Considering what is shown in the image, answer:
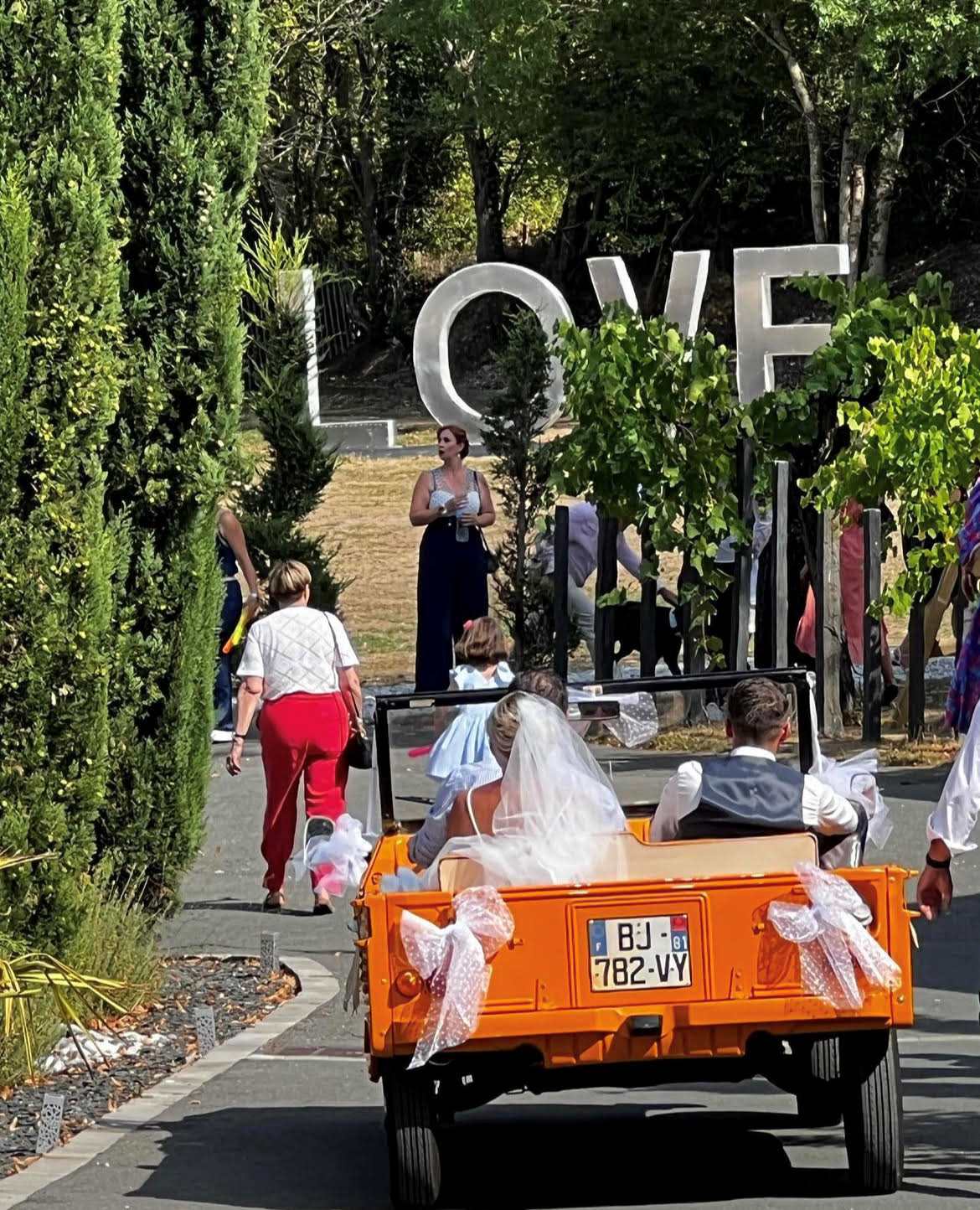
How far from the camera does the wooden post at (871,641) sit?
50.5ft

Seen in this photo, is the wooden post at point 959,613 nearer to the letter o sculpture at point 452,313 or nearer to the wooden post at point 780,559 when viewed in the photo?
the wooden post at point 780,559

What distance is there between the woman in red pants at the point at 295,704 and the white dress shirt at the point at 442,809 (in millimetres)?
4133

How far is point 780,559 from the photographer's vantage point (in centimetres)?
1561

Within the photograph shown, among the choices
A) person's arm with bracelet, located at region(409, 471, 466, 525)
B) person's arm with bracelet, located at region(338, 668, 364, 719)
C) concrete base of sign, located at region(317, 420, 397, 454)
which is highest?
concrete base of sign, located at region(317, 420, 397, 454)

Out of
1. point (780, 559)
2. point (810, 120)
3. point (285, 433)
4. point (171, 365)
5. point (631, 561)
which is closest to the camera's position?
point (171, 365)

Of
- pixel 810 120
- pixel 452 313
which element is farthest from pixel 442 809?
pixel 810 120

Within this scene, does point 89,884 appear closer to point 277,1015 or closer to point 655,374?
point 277,1015

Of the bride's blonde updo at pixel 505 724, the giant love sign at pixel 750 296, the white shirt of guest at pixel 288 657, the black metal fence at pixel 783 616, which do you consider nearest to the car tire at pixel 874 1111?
the bride's blonde updo at pixel 505 724

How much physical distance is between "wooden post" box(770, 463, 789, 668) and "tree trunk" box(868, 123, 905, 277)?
25.9 m

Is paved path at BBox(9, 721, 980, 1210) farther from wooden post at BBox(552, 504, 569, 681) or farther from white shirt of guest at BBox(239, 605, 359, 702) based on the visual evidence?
wooden post at BBox(552, 504, 569, 681)

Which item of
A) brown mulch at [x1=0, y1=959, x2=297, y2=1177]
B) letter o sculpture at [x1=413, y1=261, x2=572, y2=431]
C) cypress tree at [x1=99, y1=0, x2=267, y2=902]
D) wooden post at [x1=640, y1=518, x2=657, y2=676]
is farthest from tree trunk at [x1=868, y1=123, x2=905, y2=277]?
brown mulch at [x1=0, y1=959, x2=297, y2=1177]

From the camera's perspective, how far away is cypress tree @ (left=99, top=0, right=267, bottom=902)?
10.1m

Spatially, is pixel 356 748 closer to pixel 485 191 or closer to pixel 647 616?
pixel 647 616

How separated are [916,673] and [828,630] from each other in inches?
29.1
